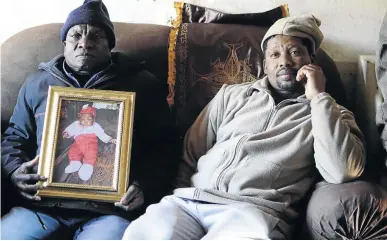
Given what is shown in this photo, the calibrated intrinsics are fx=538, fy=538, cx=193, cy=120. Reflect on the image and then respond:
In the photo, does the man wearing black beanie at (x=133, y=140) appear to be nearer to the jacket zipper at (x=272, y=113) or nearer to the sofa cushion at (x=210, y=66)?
the sofa cushion at (x=210, y=66)

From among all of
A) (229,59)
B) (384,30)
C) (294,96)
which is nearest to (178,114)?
(229,59)

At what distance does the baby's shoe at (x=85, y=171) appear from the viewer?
4.97ft

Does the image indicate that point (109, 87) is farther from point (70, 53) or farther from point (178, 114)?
point (178, 114)

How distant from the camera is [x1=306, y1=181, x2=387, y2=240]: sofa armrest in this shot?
132 centimetres

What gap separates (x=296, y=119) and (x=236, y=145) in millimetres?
203

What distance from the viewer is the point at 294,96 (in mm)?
1686

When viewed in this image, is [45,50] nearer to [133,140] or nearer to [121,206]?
[133,140]

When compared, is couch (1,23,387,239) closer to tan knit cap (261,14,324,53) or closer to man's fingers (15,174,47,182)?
man's fingers (15,174,47,182)

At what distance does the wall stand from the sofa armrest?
87 cm

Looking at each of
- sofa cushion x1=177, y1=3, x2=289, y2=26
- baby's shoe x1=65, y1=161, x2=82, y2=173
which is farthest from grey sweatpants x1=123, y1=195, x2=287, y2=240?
sofa cushion x1=177, y1=3, x2=289, y2=26

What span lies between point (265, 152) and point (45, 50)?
0.87m

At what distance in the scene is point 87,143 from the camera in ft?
5.09

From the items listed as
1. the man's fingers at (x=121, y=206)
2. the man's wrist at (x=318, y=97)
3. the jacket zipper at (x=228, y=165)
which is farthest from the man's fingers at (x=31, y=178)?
the man's wrist at (x=318, y=97)

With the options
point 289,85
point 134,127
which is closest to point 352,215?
point 289,85
